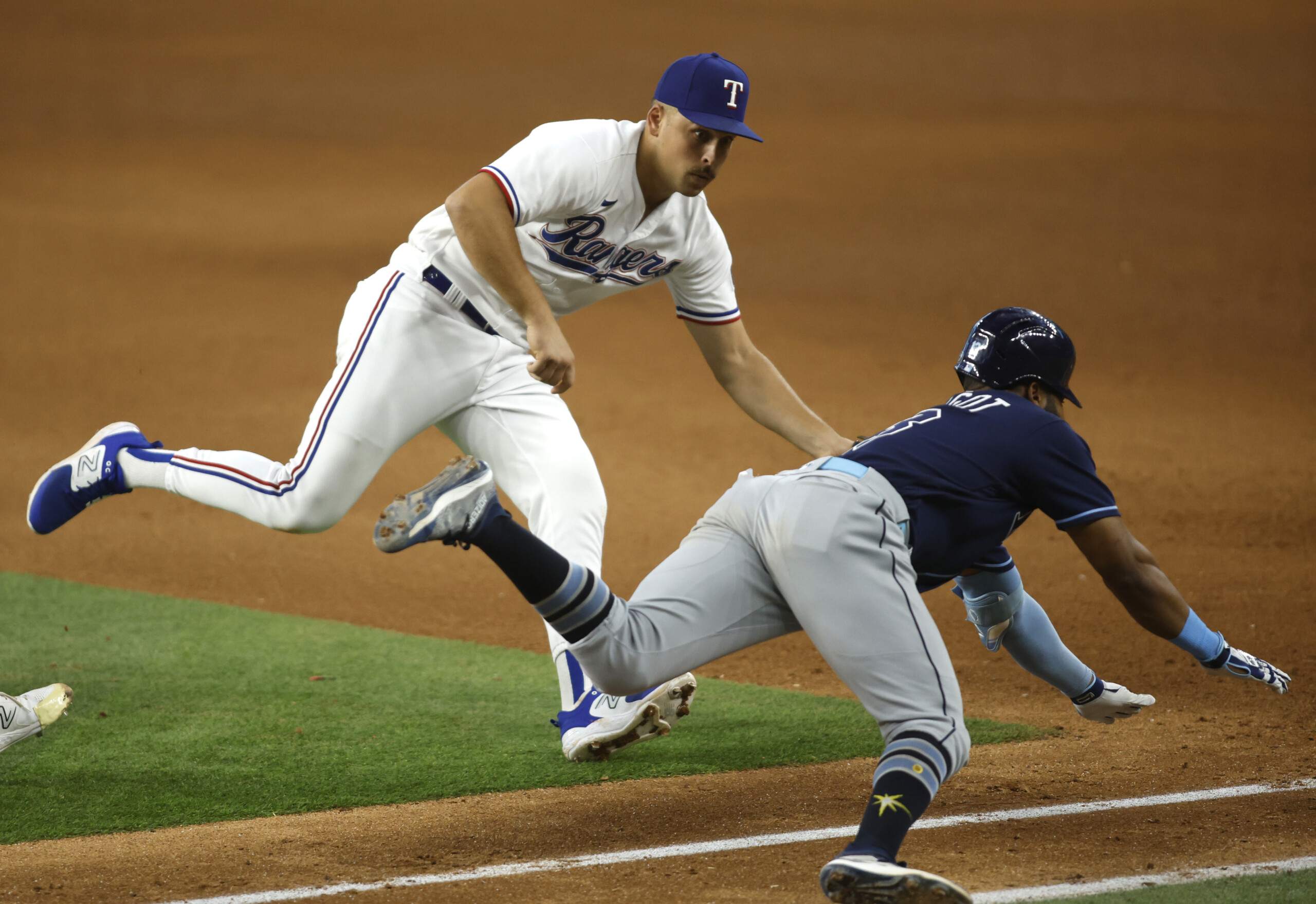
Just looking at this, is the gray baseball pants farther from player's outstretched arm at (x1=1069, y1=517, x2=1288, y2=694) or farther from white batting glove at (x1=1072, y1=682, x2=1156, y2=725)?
white batting glove at (x1=1072, y1=682, x2=1156, y2=725)

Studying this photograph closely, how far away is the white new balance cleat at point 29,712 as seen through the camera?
3.45 m

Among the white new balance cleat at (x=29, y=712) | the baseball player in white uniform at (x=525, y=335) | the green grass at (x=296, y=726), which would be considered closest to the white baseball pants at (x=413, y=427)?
the baseball player in white uniform at (x=525, y=335)

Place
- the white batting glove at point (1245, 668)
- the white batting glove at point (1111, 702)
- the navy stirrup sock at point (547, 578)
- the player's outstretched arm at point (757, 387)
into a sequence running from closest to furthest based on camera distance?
1. the navy stirrup sock at point (547, 578)
2. the white batting glove at point (1245, 668)
3. the white batting glove at point (1111, 702)
4. the player's outstretched arm at point (757, 387)

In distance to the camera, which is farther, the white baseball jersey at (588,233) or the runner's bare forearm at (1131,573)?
the white baseball jersey at (588,233)

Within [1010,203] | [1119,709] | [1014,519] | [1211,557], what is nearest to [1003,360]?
[1014,519]

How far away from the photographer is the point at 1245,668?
2975 mm

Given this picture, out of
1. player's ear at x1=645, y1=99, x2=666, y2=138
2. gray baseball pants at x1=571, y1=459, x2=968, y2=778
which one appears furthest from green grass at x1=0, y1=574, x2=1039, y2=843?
player's ear at x1=645, y1=99, x2=666, y2=138

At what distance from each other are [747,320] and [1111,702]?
9004 mm

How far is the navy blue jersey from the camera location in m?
2.74

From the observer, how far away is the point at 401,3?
16.4m

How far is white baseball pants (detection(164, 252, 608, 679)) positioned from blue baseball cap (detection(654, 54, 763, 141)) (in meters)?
0.85

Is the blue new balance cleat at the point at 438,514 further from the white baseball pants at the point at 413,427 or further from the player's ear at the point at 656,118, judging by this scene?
the player's ear at the point at 656,118

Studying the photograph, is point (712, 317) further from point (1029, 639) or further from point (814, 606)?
point (814, 606)

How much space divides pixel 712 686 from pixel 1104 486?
86.3 inches
